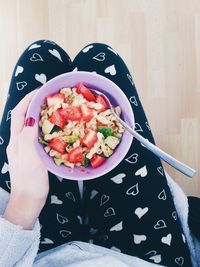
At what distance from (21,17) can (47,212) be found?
1.91 ft

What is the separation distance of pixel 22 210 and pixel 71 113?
195 mm

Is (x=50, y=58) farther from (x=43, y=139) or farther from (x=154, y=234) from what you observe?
(x=154, y=234)

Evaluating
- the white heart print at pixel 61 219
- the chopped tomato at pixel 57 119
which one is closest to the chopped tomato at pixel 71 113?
the chopped tomato at pixel 57 119

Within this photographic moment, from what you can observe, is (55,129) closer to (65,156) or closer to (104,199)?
(65,156)

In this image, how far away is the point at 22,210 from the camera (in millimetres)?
722

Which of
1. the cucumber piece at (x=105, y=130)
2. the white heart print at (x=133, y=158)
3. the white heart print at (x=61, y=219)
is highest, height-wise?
the cucumber piece at (x=105, y=130)

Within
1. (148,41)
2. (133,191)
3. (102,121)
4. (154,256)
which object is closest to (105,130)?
(102,121)

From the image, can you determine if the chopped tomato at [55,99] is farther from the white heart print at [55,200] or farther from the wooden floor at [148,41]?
the wooden floor at [148,41]

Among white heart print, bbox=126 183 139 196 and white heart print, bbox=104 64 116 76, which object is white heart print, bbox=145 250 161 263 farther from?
white heart print, bbox=104 64 116 76

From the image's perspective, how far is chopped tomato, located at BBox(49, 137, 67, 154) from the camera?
0.71 metres

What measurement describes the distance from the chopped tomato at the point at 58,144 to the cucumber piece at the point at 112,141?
8 centimetres

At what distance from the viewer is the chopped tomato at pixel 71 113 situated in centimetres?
71

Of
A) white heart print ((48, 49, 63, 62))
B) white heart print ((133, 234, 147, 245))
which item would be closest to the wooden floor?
white heart print ((48, 49, 63, 62))

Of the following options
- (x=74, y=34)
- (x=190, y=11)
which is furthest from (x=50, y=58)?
(x=190, y=11)
